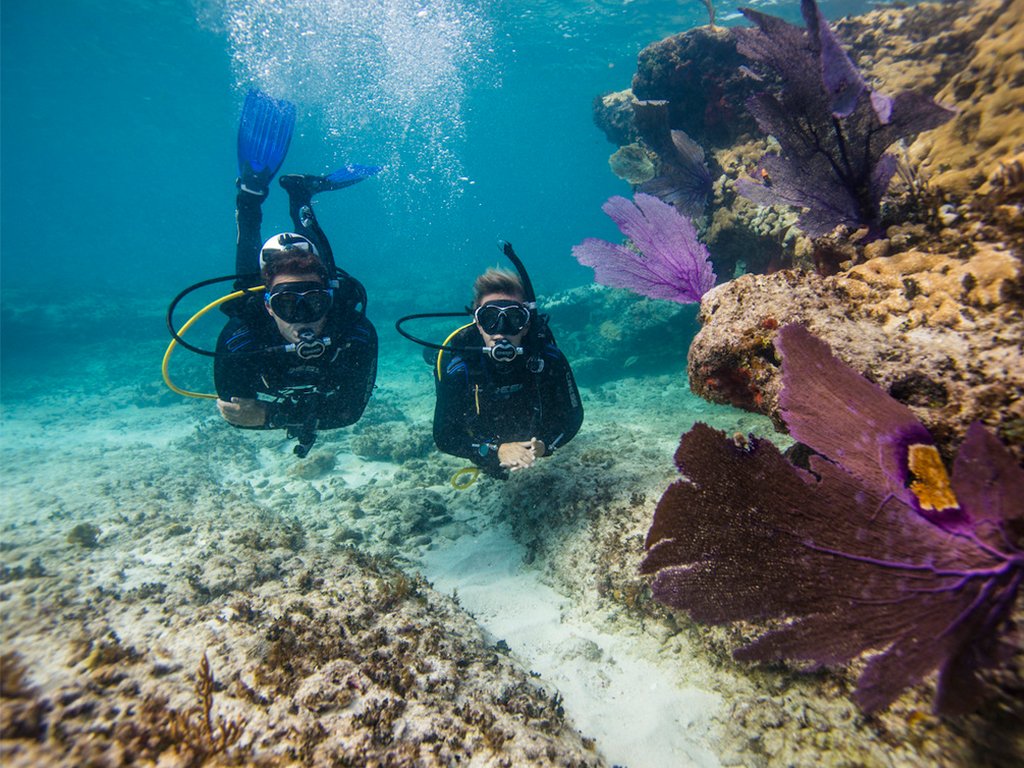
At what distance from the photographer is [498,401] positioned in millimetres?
5086

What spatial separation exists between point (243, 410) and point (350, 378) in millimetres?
1168

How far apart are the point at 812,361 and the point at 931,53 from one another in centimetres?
594

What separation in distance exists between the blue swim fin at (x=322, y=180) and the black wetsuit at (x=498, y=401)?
174 inches

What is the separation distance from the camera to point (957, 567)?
1.59 m

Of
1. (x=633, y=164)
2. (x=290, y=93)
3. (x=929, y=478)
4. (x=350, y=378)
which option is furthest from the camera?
(x=290, y=93)

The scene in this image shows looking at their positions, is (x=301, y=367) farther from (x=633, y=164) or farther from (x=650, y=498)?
(x=633, y=164)

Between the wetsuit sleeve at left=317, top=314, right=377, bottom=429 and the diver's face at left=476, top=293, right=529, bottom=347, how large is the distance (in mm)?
1571

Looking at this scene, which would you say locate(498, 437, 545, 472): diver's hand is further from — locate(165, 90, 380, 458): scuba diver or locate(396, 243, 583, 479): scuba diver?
locate(165, 90, 380, 458): scuba diver

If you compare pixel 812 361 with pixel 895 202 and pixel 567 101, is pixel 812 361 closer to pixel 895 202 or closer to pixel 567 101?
pixel 895 202

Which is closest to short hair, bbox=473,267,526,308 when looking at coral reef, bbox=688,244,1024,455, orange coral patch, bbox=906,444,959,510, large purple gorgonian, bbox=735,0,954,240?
coral reef, bbox=688,244,1024,455

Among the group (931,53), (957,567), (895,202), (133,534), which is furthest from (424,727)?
(931,53)

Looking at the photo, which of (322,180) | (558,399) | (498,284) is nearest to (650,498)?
(558,399)

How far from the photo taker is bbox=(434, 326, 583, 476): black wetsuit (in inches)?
192

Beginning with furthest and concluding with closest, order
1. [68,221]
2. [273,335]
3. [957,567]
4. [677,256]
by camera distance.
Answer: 1. [68,221]
2. [273,335]
3. [677,256]
4. [957,567]
